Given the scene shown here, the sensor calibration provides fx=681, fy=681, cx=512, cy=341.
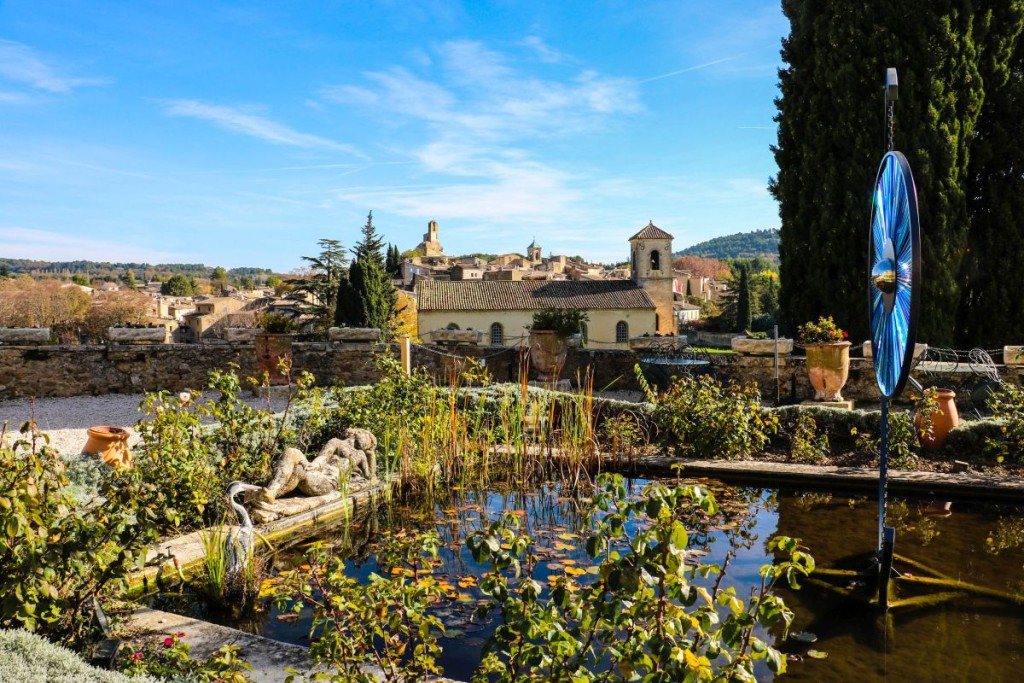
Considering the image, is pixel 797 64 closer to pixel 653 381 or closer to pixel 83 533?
pixel 653 381

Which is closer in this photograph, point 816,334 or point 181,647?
point 181,647

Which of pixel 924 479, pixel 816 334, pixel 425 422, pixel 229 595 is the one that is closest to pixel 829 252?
pixel 816 334

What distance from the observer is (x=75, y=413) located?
8117 mm

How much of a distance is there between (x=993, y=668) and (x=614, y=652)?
2295mm

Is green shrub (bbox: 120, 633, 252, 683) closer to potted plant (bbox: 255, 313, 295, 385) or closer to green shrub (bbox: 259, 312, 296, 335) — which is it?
potted plant (bbox: 255, 313, 295, 385)

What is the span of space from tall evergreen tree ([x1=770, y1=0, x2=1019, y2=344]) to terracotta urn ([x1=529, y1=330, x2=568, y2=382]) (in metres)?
6.91

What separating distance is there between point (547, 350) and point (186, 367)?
5011mm

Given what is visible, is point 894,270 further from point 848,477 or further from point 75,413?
point 75,413

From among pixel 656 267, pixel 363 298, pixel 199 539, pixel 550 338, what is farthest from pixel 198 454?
pixel 656 267

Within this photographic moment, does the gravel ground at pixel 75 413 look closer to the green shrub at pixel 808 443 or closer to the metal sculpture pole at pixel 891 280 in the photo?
the green shrub at pixel 808 443

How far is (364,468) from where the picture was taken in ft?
18.9

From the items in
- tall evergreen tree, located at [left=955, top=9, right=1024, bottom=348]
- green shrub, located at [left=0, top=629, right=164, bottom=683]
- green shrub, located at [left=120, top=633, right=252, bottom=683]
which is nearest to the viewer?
green shrub, located at [left=0, top=629, right=164, bottom=683]

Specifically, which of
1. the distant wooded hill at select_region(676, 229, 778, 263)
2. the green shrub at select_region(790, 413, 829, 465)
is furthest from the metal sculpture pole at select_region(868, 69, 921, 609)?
the distant wooded hill at select_region(676, 229, 778, 263)

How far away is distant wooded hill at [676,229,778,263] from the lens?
15277cm
